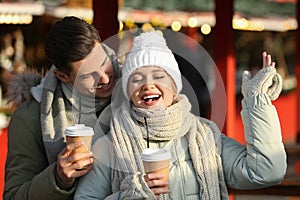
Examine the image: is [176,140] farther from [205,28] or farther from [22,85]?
[205,28]

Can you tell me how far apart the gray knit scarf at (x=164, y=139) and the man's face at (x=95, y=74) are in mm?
114

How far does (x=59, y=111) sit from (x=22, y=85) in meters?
0.25

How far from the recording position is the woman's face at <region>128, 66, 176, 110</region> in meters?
2.71

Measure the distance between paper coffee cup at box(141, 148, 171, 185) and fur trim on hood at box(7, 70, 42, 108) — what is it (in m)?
0.73

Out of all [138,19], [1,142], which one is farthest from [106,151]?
[138,19]

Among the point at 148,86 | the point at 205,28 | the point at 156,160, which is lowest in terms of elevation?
the point at 156,160

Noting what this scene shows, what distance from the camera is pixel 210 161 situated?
2787 millimetres

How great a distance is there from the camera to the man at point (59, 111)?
113 inches

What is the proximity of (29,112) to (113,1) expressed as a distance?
8.01ft

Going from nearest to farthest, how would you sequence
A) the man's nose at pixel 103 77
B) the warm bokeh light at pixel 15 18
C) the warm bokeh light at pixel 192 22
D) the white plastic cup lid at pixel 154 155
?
the white plastic cup lid at pixel 154 155, the man's nose at pixel 103 77, the warm bokeh light at pixel 15 18, the warm bokeh light at pixel 192 22

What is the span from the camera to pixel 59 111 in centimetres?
298

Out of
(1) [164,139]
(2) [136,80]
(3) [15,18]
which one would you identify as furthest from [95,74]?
(3) [15,18]

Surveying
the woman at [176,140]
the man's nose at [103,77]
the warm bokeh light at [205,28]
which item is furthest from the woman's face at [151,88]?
the warm bokeh light at [205,28]

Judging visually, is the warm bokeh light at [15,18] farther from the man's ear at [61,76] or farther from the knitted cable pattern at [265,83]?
the knitted cable pattern at [265,83]
